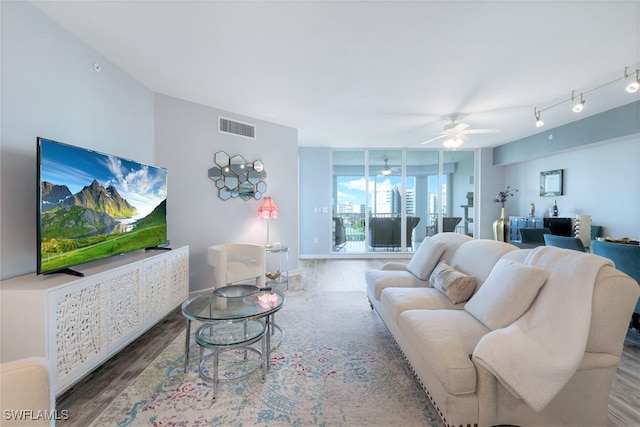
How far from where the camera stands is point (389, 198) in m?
6.64

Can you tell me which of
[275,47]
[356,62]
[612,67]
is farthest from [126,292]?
[612,67]

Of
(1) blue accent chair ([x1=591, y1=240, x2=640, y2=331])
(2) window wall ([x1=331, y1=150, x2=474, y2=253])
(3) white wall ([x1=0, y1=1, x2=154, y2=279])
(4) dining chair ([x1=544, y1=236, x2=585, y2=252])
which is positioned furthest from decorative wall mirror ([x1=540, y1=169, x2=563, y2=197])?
→ (3) white wall ([x1=0, y1=1, x2=154, y2=279])

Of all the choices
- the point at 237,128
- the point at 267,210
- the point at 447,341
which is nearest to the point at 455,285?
the point at 447,341

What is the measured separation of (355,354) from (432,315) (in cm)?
82

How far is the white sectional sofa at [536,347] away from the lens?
129 centimetres

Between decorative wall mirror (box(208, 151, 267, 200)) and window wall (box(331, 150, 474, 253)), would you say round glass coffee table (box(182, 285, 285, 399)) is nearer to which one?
decorative wall mirror (box(208, 151, 267, 200))

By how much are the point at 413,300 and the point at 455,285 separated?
1.18 ft

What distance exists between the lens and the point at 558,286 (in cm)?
150

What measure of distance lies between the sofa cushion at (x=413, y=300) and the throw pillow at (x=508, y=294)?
33cm

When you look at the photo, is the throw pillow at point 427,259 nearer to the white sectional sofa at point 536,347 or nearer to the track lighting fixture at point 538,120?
the white sectional sofa at point 536,347

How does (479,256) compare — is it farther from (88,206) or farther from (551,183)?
(551,183)

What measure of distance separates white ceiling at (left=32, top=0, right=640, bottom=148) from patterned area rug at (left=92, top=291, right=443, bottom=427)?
8.79 ft

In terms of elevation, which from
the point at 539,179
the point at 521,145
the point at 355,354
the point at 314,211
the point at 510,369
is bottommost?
the point at 355,354

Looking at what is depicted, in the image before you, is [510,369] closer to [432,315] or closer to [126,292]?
[432,315]
